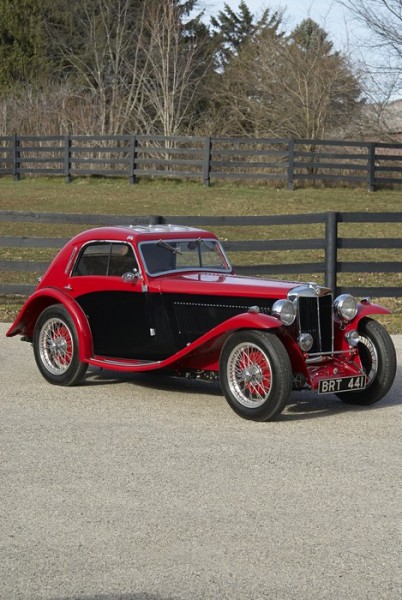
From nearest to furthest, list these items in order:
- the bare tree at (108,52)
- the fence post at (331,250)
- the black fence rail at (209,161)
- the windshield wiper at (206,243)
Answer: the windshield wiper at (206,243)
the fence post at (331,250)
the black fence rail at (209,161)
the bare tree at (108,52)

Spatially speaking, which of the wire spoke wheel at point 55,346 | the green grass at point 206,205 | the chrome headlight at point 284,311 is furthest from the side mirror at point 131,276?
the green grass at point 206,205

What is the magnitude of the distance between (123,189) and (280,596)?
1054 inches

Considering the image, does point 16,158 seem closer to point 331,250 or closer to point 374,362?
point 331,250

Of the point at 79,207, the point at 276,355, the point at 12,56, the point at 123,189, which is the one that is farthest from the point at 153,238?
the point at 12,56

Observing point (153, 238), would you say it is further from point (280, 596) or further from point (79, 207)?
point (79, 207)

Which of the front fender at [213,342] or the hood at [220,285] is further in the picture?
the hood at [220,285]

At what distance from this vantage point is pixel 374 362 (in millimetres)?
9148

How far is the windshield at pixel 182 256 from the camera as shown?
9.73m

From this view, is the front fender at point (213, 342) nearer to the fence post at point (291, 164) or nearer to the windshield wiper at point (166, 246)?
the windshield wiper at point (166, 246)

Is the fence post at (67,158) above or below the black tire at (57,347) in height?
above

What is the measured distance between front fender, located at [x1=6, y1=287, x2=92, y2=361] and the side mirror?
1.70ft

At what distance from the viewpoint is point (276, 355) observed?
826cm

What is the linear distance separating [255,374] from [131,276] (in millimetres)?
1700

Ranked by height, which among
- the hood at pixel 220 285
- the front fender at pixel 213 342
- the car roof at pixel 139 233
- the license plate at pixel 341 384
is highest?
the car roof at pixel 139 233
